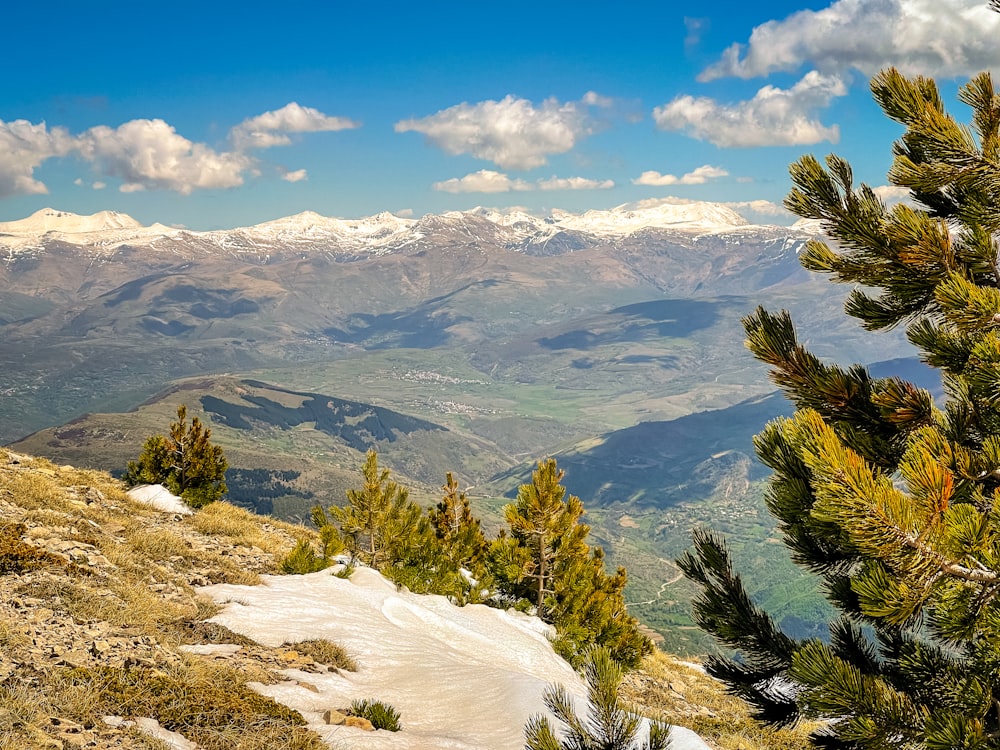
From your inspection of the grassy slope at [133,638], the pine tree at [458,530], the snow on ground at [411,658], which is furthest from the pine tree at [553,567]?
the pine tree at [458,530]

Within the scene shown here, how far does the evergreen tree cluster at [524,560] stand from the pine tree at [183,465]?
480 centimetres

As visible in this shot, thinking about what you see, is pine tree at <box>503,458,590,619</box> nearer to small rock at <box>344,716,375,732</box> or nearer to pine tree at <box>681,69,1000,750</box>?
small rock at <box>344,716,375,732</box>

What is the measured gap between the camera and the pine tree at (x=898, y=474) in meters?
4.11

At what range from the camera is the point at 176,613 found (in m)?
11.6

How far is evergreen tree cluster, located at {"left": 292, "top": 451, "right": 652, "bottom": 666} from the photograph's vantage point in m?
19.0

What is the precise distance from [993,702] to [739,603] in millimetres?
2132

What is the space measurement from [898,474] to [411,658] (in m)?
9.48

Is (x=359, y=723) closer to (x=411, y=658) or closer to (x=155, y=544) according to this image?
(x=411, y=658)

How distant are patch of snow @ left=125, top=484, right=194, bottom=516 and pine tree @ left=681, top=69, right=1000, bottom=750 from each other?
64.8 feet

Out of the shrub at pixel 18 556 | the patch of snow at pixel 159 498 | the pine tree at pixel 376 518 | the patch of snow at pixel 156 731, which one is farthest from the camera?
the pine tree at pixel 376 518

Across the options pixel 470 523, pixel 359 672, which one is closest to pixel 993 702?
pixel 359 672

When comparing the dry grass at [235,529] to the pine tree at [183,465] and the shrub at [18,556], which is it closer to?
the pine tree at [183,465]

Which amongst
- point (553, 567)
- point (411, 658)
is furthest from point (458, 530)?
point (411, 658)

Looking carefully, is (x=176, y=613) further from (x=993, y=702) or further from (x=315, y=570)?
(x=993, y=702)
